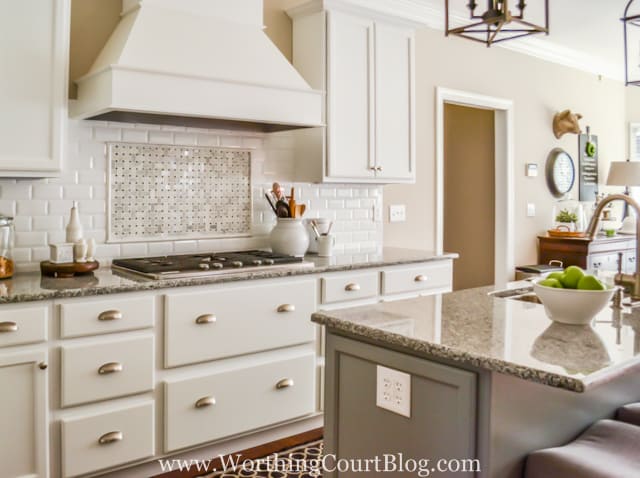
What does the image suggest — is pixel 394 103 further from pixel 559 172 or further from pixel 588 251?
pixel 559 172

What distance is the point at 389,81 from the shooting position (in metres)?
3.93

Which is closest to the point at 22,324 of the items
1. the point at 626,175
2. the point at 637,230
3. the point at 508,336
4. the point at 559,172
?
the point at 508,336

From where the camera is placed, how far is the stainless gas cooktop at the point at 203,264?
2.76m

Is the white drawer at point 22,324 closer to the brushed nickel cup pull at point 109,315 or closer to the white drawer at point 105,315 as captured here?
the white drawer at point 105,315

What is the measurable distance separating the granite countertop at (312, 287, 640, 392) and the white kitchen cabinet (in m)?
1.57

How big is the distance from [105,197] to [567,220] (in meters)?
4.22

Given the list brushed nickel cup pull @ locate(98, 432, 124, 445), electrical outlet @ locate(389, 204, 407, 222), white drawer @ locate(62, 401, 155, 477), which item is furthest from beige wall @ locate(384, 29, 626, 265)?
brushed nickel cup pull @ locate(98, 432, 124, 445)

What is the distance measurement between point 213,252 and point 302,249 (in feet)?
1.66

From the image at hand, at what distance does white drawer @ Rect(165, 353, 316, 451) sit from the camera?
2.74 m

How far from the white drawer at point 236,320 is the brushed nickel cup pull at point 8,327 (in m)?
0.59

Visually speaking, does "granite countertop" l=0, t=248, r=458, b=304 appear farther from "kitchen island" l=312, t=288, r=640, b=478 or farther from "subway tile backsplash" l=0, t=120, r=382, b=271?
"kitchen island" l=312, t=288, r=640, b=478

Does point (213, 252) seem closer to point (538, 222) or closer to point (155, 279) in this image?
point (155, 279)

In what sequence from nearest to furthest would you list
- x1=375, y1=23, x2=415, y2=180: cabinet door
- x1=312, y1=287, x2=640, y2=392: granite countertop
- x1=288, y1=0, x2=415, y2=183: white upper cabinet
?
x1=312, y1=287, x2=640, y2=392: granite countertop < x1=288, y1=0, x2=415, y2=183: white upper cabinet < x1=375, y1=23, x2=415, y2=180: cabinet door

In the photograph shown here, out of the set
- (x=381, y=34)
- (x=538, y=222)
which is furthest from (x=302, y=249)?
(x=538, y=222)
